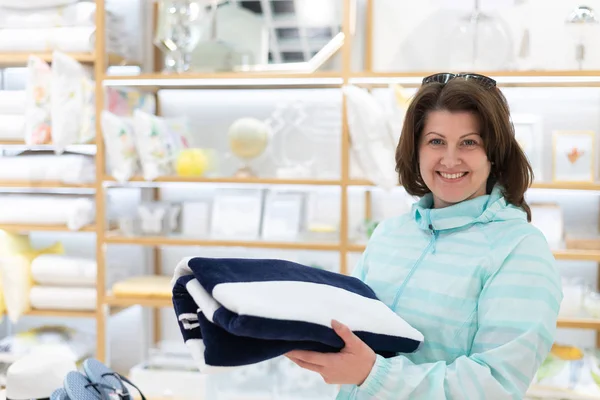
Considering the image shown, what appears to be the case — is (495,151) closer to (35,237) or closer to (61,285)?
(61,285)

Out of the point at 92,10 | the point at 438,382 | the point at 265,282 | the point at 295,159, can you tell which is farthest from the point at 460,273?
the point at 92,10

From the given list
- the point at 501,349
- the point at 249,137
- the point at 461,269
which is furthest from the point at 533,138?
the point at 501,349

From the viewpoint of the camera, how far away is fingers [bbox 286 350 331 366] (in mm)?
1051

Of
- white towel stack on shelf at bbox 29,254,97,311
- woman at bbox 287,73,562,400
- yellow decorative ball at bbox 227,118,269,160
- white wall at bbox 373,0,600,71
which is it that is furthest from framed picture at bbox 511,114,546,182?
white towel stack on shelf at bbox 29,254,97,311

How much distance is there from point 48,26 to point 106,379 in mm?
1754

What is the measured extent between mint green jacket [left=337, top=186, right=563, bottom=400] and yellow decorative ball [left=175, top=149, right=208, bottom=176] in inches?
62.3

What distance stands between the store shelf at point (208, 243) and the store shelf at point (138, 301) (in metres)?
0.25

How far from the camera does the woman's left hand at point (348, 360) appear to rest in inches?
41.1

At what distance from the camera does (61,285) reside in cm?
291

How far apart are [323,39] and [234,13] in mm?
448

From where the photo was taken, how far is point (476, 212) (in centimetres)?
120

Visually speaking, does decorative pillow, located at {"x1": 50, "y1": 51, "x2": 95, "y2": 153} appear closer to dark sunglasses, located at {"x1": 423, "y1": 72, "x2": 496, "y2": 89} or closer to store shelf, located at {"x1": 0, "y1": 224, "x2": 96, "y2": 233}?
store shelf, located at {"x1": 0, "y1": 224, "x2": 96, "y2": 233}

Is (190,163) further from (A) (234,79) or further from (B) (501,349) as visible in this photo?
(B) (501,349)

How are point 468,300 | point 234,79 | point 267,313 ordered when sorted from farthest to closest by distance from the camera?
point 234,79, point 468,300, point 267,313
